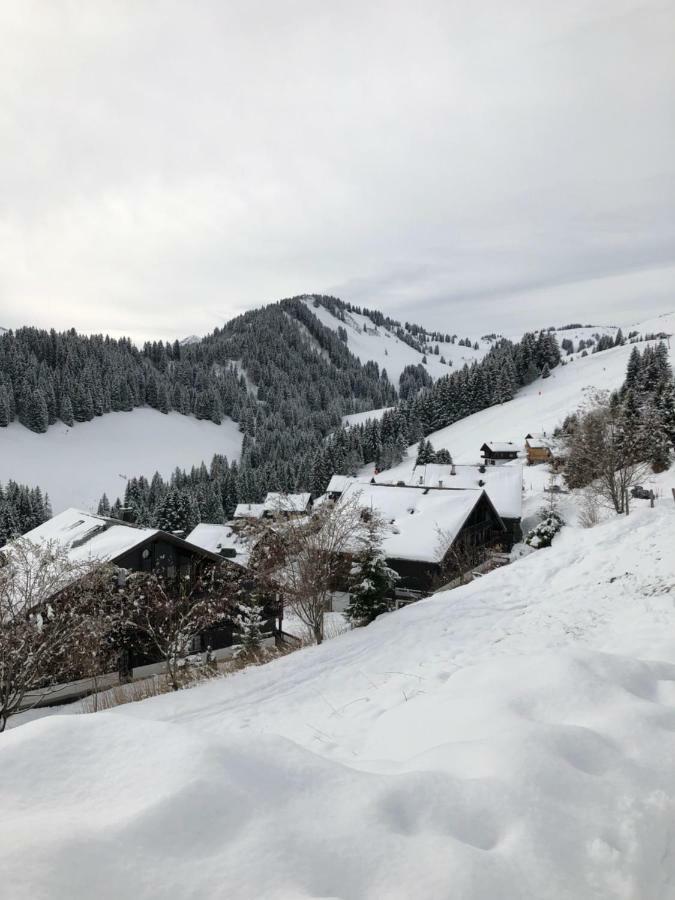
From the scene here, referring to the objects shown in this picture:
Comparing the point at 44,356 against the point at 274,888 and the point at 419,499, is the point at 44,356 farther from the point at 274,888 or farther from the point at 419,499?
the point at 274,888

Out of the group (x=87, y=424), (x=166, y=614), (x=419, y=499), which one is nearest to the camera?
(x=166, y=614)

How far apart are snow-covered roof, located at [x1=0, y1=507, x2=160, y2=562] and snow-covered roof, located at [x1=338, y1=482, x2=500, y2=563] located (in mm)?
14015

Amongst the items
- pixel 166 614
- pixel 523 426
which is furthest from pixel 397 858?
pixel 523 426

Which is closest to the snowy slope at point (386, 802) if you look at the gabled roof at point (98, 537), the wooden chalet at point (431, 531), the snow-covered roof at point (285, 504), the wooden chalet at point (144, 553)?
the snow-covered roof at point (285, 504)

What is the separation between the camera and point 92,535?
1088 inches

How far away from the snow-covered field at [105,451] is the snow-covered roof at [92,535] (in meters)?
88.9

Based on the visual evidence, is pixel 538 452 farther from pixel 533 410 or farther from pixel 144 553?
pixel 144 553

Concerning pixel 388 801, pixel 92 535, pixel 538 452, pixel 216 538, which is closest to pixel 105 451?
pixel 216 538

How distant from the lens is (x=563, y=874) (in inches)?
107

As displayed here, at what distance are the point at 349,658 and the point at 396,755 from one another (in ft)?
31.7

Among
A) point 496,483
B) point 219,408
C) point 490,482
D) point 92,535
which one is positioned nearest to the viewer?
point 92,535

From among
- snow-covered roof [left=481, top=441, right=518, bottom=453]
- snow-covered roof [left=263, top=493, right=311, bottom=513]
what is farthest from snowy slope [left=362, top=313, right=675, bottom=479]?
snow-covered roof [left=263, top=493, right=311, bottom=513]

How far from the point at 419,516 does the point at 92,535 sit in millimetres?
23934

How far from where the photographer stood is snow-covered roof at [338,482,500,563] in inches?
1304
